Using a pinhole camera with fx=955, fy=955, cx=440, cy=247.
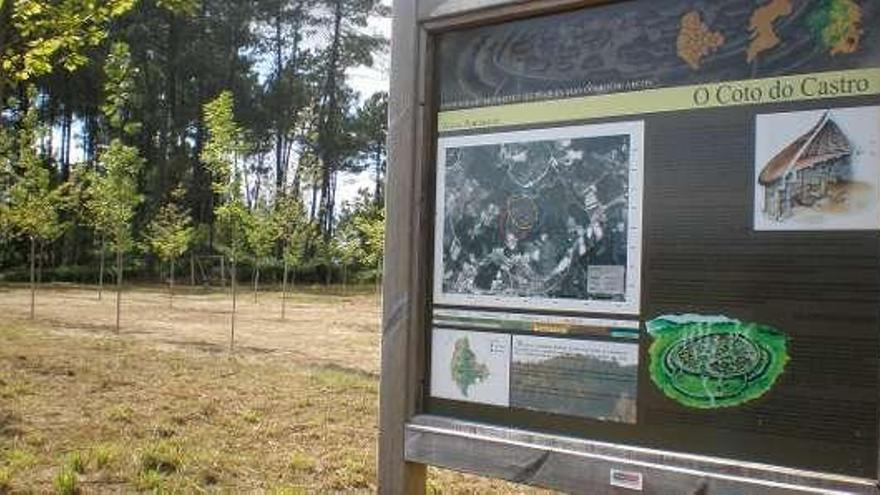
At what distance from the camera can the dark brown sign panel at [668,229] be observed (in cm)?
229

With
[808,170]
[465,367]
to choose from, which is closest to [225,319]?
[465,367]

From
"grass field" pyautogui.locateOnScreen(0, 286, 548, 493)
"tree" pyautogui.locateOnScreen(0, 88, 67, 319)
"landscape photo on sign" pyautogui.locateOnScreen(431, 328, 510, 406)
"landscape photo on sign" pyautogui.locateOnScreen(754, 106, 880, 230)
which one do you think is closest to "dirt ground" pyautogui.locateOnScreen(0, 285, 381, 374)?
"grass field" pyautogui.locateOnScreen(0, 286, 548, 493)

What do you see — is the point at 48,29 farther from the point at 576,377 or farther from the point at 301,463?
the point at 576,377

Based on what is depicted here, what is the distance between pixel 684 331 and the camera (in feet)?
8.21

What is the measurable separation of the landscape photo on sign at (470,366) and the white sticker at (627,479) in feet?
1.36

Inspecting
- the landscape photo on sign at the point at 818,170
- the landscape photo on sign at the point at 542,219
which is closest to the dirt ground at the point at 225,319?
the landscape photo on sign at the point at 542,219

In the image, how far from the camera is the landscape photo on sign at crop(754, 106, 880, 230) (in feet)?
7.41

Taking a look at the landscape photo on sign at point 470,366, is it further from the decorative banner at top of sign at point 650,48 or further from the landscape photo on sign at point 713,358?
the decorative banner at top of sign at point 650,48

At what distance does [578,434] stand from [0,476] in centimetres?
353

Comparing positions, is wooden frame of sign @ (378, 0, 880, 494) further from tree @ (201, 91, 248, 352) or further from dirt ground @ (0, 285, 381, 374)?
tree @ (201, 91, 248, 352)

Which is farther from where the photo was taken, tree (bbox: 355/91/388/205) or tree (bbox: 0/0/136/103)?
tree (bbox: 355/91/388/205)

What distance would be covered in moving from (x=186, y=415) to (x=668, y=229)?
546 centimetres

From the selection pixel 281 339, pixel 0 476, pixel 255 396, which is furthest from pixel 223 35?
pixel 0 476

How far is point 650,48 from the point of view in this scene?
8.63 ft
